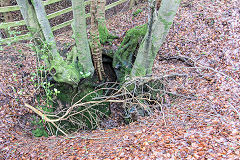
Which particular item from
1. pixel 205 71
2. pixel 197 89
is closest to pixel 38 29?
pixel 197 89

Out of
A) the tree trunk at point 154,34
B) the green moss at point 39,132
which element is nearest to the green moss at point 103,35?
the tree trunk at point 154,34

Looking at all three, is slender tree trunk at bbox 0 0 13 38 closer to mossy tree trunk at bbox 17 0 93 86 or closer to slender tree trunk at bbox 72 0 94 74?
mossy tree trunk at bbox 17 0 93 86

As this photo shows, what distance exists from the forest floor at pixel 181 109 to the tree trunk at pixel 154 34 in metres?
0.86

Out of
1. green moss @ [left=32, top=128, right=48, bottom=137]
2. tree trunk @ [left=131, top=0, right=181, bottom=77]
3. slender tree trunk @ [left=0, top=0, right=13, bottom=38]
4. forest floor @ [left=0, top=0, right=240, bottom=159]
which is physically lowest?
green moss @ [left=32, top=128, right=48, bottom=137]

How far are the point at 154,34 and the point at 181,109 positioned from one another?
2145 millimetres

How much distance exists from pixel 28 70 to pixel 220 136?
6.21 metres

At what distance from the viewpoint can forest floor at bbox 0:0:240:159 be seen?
2922mm

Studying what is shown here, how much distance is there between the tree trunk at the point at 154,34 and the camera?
3.76 meters

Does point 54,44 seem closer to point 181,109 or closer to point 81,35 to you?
point 81,35

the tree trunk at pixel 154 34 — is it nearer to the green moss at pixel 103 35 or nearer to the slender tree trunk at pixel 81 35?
the slender tree trunk at pixel 81 35

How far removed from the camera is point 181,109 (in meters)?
4.14

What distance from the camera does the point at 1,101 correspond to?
479 cm

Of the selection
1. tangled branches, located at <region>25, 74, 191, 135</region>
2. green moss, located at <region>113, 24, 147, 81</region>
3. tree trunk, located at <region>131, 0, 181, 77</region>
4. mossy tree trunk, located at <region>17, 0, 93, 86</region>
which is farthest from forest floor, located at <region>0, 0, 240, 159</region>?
green moss, located at <region>113, 24, 147, 81</region>

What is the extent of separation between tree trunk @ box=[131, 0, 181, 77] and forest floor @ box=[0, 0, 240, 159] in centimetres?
86
